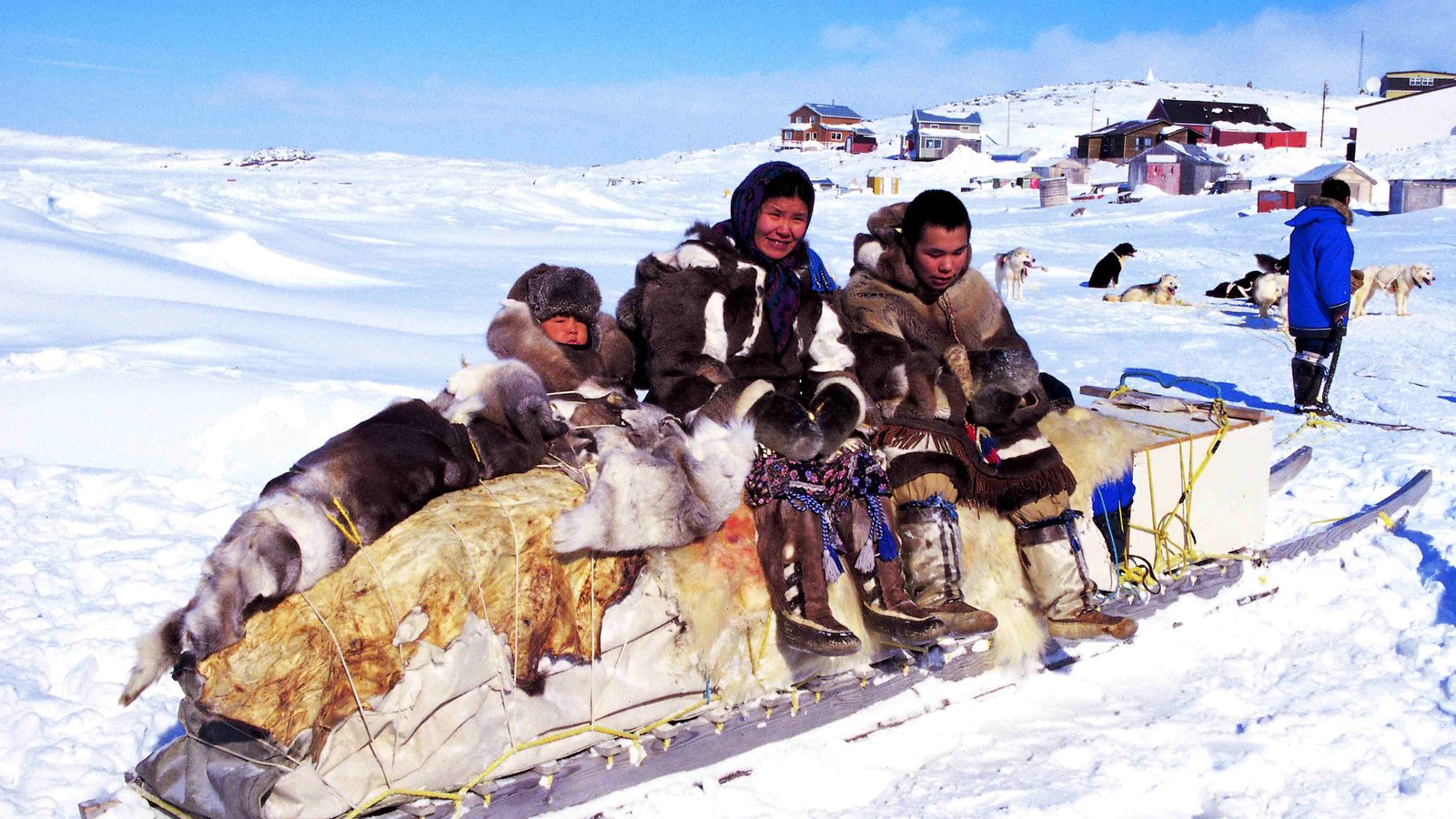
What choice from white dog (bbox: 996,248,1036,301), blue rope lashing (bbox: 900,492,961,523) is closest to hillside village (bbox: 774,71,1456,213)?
white dog (bbox: 996,248,1036,301)

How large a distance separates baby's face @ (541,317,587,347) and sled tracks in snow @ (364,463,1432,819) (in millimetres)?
1043

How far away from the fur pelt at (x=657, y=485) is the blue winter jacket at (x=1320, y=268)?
5550 mm

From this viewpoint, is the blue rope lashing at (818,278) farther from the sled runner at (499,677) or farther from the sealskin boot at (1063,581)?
the sealskin boot at (1063,581)

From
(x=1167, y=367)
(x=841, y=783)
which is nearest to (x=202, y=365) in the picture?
(x=841, y=783)

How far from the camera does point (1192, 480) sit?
12.3 ft

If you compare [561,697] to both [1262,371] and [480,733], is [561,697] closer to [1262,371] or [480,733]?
[480,733]

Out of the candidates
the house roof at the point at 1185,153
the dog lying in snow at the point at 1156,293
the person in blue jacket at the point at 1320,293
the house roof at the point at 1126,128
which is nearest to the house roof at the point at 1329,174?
the house roof at the point at 1185,153

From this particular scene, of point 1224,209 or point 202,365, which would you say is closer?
point 202,365

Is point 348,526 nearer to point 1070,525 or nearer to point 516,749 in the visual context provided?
point 516,749

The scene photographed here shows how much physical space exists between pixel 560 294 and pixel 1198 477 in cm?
239

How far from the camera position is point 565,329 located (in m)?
2.87

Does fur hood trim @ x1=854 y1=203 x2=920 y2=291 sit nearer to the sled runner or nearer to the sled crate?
the sled runner

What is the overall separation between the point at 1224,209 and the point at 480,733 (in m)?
25.3

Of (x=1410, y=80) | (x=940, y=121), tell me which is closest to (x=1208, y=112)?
(x=1410, y=80)
